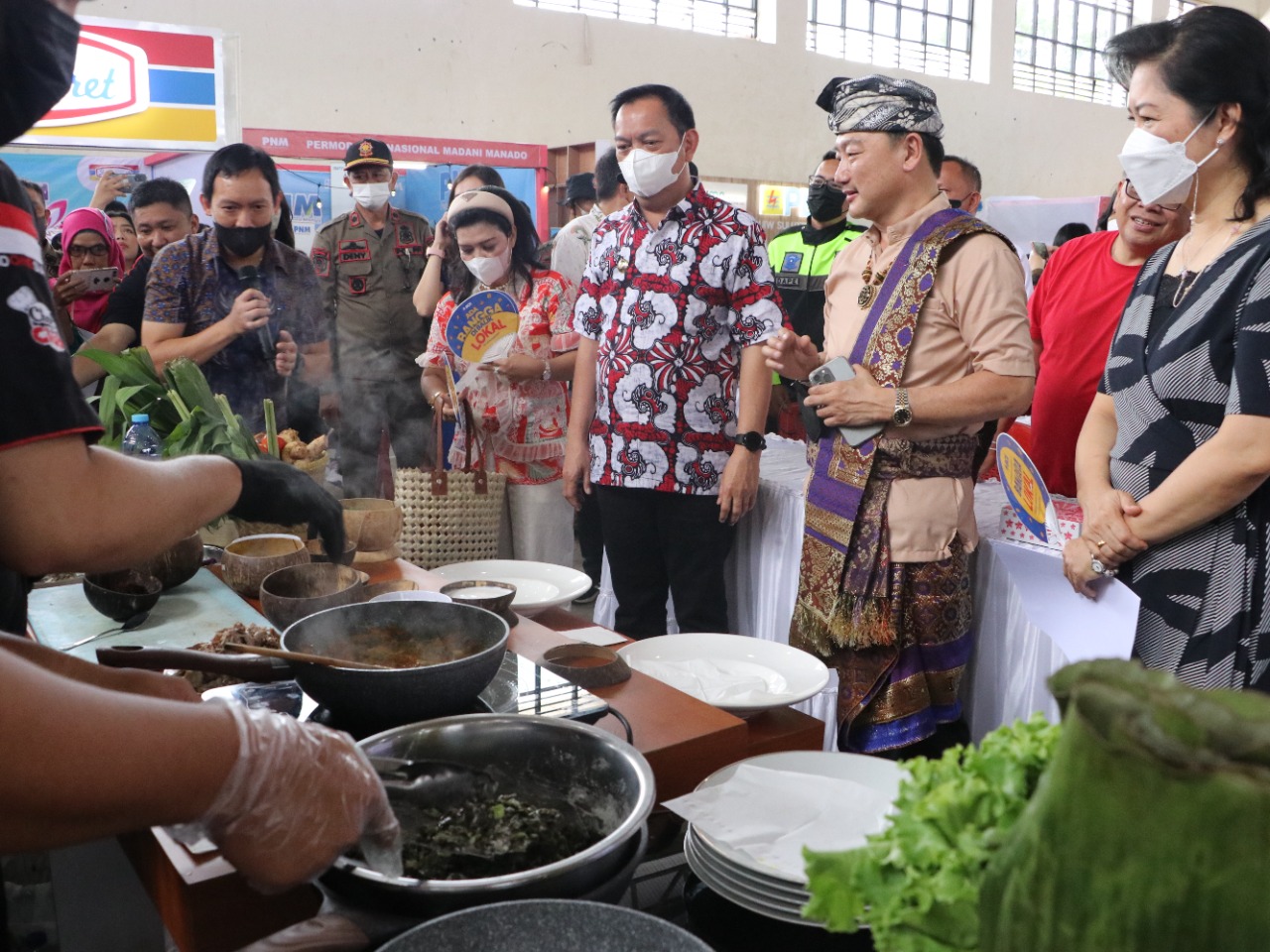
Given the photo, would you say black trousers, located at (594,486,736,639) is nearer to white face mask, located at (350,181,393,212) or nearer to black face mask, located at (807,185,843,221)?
black face mask, located at (807,185,843,221)

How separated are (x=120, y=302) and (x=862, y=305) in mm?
2714

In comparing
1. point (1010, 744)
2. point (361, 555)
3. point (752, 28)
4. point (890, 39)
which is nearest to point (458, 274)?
point (361, 555)

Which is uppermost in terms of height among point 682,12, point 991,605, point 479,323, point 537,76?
point 682,12

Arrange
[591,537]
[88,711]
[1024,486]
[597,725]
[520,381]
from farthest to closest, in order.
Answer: [591,537] → [520,381] → [1024,486] → [597,725] → [88,711]

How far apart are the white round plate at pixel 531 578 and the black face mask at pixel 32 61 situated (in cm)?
145

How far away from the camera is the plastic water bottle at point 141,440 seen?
2.49 m

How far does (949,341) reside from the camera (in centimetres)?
236

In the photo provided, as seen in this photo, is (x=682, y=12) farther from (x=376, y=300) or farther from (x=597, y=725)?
(x=597, y=725)

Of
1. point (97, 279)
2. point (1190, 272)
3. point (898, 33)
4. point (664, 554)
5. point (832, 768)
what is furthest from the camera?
point (898, 33)

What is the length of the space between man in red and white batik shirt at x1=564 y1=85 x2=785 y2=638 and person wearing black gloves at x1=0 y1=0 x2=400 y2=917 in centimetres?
196

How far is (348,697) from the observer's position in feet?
3.87

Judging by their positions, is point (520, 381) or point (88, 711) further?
point (520, 381)

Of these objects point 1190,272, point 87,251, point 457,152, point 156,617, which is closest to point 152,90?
point 87,251

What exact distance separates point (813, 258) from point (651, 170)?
1788mm
